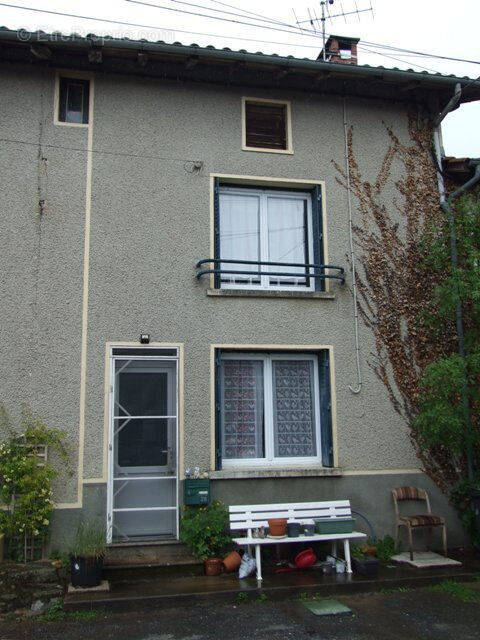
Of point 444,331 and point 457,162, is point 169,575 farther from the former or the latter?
point 457,162

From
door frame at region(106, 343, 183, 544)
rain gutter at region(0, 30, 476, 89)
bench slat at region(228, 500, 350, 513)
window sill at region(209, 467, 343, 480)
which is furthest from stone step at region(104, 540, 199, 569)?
rain gutter at region(0, 30, 476, 89)

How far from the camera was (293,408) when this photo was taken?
8.38 meters

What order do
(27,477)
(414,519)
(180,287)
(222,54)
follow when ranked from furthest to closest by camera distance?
(222,54) → (180,287) → (414,519) → (27,477)

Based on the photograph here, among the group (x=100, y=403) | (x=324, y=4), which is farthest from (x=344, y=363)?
(x=324, y=4)

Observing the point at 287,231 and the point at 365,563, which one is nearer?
the point at 365,563

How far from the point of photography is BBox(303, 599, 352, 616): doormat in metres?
5.98

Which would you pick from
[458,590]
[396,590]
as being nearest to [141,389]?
[396,590]

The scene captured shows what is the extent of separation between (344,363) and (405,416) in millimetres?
1152

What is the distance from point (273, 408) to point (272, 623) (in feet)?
10.1

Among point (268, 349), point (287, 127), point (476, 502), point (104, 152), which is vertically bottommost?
point (476, 502)

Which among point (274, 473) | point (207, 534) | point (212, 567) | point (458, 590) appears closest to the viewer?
point (458, 590)

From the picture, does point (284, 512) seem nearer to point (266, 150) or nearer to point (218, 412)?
point (218, 412)

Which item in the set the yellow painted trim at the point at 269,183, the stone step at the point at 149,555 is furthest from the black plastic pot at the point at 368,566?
the yellow painted trim at the point at 269,183

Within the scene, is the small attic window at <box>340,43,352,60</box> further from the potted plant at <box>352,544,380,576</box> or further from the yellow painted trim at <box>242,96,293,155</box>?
the potted plant at <box>352,544,380,576</box>
